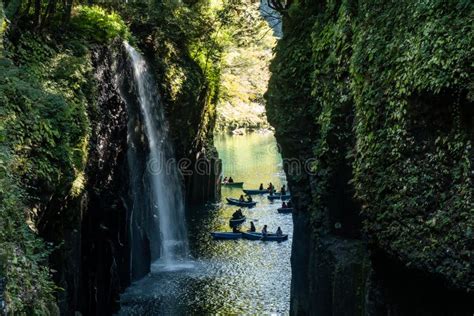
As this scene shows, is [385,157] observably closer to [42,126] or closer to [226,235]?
[42,126]

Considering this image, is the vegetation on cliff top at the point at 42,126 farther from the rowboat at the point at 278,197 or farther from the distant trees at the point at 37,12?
the rowboat at the point at 278,197

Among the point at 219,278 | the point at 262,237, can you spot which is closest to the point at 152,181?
the point at 262,237

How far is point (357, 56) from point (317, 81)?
2735mm

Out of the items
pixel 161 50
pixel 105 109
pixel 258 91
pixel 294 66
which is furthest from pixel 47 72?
pixel 258 91

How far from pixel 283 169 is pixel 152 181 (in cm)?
899

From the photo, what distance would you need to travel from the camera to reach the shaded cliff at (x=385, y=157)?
757 centimetres

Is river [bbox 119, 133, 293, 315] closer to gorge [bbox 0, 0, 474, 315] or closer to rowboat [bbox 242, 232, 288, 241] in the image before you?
gorge [bbox 0, 0, 474, 315]

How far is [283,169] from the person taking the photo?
17.1 m

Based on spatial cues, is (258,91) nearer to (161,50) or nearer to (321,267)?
(161,50)

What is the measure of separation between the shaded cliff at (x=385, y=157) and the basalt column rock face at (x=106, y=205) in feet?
20.8

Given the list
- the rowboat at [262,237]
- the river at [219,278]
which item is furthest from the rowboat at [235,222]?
the rowboat at [262,237]

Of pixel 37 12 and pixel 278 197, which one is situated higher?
pixel 37 12

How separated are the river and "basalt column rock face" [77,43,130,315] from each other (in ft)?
3.73

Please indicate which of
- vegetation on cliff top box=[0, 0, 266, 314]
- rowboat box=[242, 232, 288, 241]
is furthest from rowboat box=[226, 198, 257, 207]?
vegetation on cliff top box=[0, 0, 266, 314]
